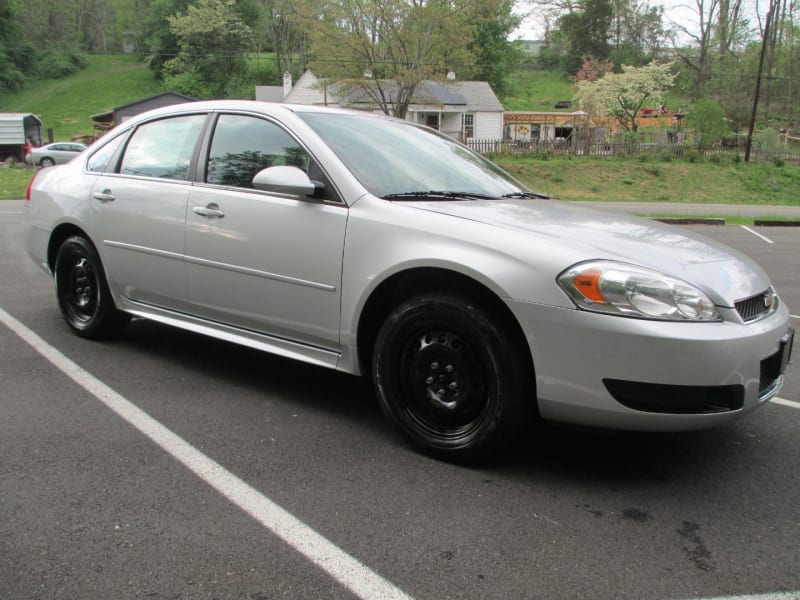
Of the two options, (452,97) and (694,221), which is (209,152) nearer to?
(694,221)

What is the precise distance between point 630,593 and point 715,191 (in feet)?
104

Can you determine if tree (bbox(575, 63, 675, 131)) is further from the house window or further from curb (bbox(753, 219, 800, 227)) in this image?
curb (bbox(753, 219, 800, 227))

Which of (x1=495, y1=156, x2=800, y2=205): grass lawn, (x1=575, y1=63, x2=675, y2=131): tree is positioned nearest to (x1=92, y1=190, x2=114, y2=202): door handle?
(x1=495, y1=156, x2=800, y2=205): grass lawn

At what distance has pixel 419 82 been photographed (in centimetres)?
3706

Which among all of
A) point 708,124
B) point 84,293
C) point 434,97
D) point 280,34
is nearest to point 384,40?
point 434,97

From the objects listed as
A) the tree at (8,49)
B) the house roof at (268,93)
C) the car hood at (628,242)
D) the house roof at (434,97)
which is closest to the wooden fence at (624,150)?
the house roof at (434,97)

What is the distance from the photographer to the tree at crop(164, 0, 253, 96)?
71.7 meters

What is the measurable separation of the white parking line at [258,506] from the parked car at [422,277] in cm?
63

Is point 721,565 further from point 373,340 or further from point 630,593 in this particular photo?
point 373,340

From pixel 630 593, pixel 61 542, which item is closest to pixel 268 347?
pixel 61 542

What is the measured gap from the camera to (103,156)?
15.9 ft

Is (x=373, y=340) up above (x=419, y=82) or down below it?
below

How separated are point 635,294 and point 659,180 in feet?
103

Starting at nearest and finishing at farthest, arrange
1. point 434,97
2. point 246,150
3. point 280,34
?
point 246,150
point 434,97
point 280,34
